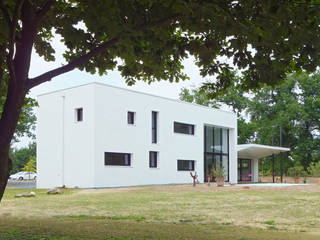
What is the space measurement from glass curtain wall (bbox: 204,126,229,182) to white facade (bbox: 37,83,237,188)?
A: 382 cm

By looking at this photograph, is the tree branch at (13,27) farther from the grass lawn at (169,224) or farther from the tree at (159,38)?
the grass lawn at (169,224)

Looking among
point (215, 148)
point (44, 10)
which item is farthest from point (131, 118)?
point (44, 10)

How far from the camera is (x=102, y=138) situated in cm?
2444

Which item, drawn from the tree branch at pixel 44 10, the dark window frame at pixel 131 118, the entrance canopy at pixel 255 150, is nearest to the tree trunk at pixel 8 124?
the tree branch at pixel 44 10

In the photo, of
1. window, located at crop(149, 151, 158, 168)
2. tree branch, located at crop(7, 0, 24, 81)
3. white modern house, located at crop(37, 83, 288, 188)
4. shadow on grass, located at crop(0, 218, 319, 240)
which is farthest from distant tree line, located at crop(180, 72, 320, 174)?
tree branch, located at crop(7, 0, 24, 81)

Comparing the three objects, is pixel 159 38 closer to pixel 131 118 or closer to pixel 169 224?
pixel 169 224

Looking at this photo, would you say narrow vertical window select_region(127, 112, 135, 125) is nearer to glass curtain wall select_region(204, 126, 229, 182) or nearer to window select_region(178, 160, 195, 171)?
window select_region(178, 160, 195, 171)

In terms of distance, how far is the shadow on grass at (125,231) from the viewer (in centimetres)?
660

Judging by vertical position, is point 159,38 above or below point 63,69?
above

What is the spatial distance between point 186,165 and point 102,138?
8.95m

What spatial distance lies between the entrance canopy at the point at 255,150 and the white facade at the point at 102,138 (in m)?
7.72

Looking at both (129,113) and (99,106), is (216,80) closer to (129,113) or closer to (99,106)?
(99,106)

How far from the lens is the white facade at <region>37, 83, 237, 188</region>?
24.3 meters

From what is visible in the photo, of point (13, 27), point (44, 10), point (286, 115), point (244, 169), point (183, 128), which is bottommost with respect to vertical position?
point (244, 169)
